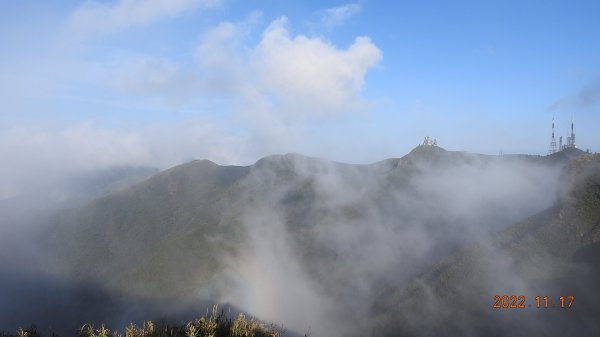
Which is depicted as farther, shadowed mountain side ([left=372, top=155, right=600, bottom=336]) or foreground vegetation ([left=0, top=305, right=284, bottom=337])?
shadowed mountain side ([left=372, top=155, right=600, bottom=336])

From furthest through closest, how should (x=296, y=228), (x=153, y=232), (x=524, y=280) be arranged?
(x=153, y=232)
(x=296, y=228)
(x=524, y=280)

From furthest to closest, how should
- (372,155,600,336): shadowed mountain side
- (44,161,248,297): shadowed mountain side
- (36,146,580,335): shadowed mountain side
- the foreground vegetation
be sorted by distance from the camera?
(44,161,248,297): shadowed mountain side, (36,146,580,335): shadowed mountain side, (372,155,600,336): shadowed mountain side, the foreground vegetation

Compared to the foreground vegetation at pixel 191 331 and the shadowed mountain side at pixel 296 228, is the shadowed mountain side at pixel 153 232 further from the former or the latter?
the foreground vegetation at pixel 191 331

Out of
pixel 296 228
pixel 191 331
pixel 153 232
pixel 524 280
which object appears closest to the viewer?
pixel 191 331

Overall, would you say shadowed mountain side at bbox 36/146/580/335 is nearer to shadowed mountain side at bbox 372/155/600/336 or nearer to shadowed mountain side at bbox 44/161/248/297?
shadowed mountain side at bbox 44/161/248/297

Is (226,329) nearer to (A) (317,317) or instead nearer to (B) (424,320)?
(B) (424,320)

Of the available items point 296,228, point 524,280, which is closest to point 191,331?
point 524,280

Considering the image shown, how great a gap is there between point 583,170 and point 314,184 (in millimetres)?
76416

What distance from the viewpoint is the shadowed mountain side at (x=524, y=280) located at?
4253 centimetres

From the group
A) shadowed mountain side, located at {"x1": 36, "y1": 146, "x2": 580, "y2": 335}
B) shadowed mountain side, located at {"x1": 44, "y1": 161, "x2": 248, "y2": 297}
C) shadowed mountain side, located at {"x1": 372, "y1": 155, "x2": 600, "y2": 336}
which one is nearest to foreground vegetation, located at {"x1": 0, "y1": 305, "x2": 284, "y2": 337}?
shadowed mountain side, located at {"x1": 372, "y1": 155, "x2": 600, "y2": 336}

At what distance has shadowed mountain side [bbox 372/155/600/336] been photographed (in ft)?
140

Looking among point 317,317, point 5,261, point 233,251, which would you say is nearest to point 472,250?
point 317,317

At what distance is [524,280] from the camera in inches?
1868

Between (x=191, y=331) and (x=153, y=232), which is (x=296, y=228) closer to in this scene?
(x=153, y=232)
